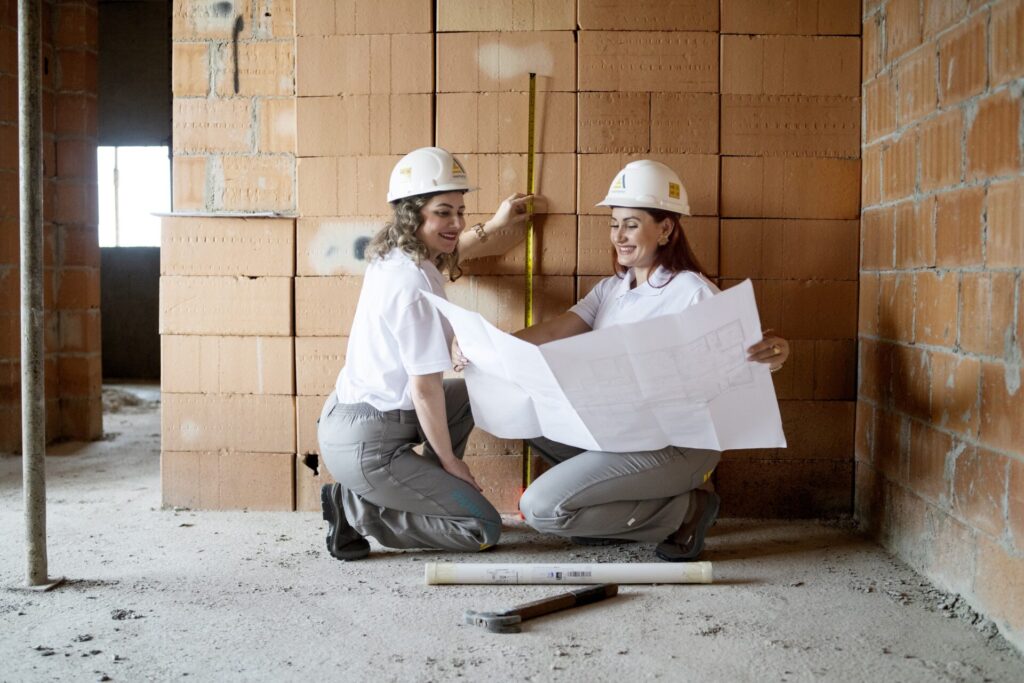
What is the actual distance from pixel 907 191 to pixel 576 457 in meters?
1.37

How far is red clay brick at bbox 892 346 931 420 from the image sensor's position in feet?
9.27

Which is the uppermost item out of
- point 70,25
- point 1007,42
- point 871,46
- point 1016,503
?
point 70,25

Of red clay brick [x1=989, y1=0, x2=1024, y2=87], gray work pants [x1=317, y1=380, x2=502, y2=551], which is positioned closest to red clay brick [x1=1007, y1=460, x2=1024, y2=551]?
red clay brick [x1=989, y1=0, x2=1024, y2=87]

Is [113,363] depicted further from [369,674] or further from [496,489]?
[369,674]

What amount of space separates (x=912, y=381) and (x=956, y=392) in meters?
0.32

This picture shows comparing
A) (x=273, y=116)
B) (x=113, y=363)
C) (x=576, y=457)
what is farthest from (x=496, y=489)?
(x=113, y=363)

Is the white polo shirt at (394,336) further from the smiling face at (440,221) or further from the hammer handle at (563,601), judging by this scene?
the hammer handle at (563,601)

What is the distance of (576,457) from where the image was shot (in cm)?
297

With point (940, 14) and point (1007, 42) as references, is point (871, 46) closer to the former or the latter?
point (940, 14)

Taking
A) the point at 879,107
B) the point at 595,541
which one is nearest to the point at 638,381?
the point at 595,541

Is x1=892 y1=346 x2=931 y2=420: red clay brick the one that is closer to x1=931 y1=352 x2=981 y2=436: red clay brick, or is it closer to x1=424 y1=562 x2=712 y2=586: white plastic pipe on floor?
x1=931 y1=352 x2=981 y2=436: red clay brick

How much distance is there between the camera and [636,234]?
3.00 m

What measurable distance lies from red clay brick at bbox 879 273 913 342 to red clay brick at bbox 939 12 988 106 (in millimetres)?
596

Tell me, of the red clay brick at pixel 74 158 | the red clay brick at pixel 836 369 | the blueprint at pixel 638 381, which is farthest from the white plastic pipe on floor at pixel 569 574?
the red clay brick at pixel 74 158
